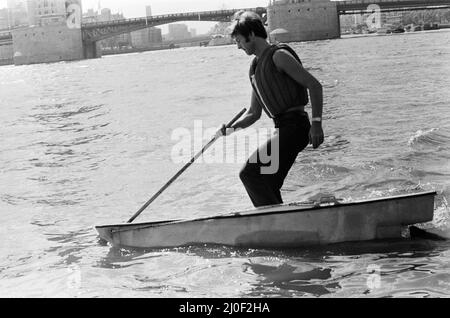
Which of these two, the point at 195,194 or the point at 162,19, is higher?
the point at 162,19

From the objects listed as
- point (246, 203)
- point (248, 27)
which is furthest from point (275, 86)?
point (246, 203)

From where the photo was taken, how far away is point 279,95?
5516mm

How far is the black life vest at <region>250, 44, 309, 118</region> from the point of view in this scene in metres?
5.45

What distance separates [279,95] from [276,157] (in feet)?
1.71

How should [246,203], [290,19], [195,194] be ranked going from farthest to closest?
1. [290,19]
2. [195,194]
3. [246,203]

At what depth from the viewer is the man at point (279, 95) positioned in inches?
209

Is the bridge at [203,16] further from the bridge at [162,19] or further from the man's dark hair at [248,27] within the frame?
the man's dark hair at [248,27]

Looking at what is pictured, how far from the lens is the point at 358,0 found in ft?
381

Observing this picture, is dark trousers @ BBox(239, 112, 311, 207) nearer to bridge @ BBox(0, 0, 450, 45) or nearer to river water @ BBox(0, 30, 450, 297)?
river water @ BBox(0, 30, 450, 297)

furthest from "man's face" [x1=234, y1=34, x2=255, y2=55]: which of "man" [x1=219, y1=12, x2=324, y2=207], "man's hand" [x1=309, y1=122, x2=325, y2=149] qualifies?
"man's hand" [x1=309, y1=122, x2=325, y2=149]

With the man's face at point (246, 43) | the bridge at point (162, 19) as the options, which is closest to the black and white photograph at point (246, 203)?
the man's face at point (246, 43)

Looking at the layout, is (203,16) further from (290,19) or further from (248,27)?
(248,27)
